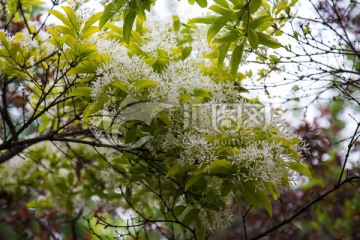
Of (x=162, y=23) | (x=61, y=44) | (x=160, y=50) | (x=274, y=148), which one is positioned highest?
(x=162, y=23)

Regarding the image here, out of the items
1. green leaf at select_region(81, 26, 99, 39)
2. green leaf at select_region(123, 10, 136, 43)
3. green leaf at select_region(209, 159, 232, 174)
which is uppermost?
green leaf at select_region(81, 26, 99, 39)

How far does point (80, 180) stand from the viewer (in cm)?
246

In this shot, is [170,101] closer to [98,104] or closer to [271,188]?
[98,104]

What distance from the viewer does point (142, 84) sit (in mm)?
1334

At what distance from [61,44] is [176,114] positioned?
0.47 meters

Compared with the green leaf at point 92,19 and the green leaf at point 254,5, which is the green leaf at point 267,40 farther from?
the green leaf at point 92,19

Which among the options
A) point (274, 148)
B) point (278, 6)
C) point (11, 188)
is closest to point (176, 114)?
point (274, 148)

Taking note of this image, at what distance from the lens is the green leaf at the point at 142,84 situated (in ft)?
4.35

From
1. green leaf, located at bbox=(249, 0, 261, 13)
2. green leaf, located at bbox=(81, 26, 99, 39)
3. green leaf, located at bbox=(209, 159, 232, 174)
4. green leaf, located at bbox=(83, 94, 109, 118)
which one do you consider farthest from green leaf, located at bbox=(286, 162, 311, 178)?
green leaf, located at bbox=(81, 26, 99, 39)

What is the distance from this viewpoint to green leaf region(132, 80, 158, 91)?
133cm

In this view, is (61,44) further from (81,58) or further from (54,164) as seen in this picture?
(54,164)

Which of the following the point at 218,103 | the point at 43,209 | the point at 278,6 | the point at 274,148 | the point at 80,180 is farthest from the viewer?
the point at 43,209

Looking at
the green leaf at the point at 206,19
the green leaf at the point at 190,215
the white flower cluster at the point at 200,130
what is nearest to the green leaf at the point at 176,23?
the white flower cluster at the point at 200,130

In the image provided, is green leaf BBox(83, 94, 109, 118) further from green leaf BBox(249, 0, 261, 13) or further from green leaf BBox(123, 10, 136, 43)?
green leaf BBox(249, 0, 261, 13)
